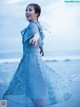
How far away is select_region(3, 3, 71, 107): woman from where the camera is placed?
8.74ft

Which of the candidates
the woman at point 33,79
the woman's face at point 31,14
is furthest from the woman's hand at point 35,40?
the woman's face at point 31,14

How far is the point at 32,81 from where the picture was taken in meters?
2.68

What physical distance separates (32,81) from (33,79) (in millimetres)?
17

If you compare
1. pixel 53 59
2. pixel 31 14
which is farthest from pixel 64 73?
pixel 31 14

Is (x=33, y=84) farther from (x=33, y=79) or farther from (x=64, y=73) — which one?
(x=64, y=73)

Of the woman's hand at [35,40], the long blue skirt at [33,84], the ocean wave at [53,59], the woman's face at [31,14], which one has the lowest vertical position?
the long blue skirt at [33,84]

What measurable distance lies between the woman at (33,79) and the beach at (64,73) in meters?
0.05

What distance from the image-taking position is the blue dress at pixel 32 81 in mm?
2666

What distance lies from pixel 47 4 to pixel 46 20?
13 centimetres

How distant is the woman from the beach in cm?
5

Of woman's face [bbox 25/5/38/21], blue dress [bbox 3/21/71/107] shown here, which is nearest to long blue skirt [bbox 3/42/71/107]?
blue dress [bbox 3/21/71/107]

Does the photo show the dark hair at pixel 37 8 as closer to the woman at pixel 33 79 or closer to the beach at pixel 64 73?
the woman at pixel 33 79

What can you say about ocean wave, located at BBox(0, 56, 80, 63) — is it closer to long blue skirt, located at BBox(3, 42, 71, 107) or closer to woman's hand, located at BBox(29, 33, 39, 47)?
long blue skirt, located at BBox(3, 42, 71, 107)

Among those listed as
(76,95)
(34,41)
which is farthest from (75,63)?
(34,41)
